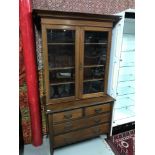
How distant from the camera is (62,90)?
1.94 m

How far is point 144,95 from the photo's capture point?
839 mm

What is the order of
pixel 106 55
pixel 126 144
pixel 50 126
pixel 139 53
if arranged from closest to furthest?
pixel 139 53, pixel 50 126, pixel 106 55, pixel 126 144

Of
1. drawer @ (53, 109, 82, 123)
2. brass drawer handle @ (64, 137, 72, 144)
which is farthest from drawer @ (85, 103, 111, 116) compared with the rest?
brass drawer handle @ (64, 137, 72, 144)

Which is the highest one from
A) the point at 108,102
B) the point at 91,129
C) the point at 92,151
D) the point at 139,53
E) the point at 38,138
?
the point at 139,53

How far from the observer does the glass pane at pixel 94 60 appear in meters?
1.91

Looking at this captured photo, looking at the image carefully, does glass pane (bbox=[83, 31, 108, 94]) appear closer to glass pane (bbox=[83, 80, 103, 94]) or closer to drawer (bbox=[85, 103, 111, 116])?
glass pane (bbox=[83, 80, 103, 94])

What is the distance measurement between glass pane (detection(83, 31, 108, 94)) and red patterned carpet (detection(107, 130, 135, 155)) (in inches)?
31.8

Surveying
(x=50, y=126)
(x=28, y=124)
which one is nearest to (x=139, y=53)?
(x=50, y=126)

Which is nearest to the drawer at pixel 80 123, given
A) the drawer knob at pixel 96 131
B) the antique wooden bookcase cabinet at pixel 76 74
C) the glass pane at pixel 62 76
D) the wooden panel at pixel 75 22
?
the antique wooden bookcase cabinet at pixel 76 74

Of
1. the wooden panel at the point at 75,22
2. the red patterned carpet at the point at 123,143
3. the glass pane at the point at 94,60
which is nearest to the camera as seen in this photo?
the wooden panel at the point at 75,22

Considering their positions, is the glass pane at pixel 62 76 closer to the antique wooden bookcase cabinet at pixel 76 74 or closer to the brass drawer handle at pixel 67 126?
the antique wooden bookcase cabinet at pixel 76 74
